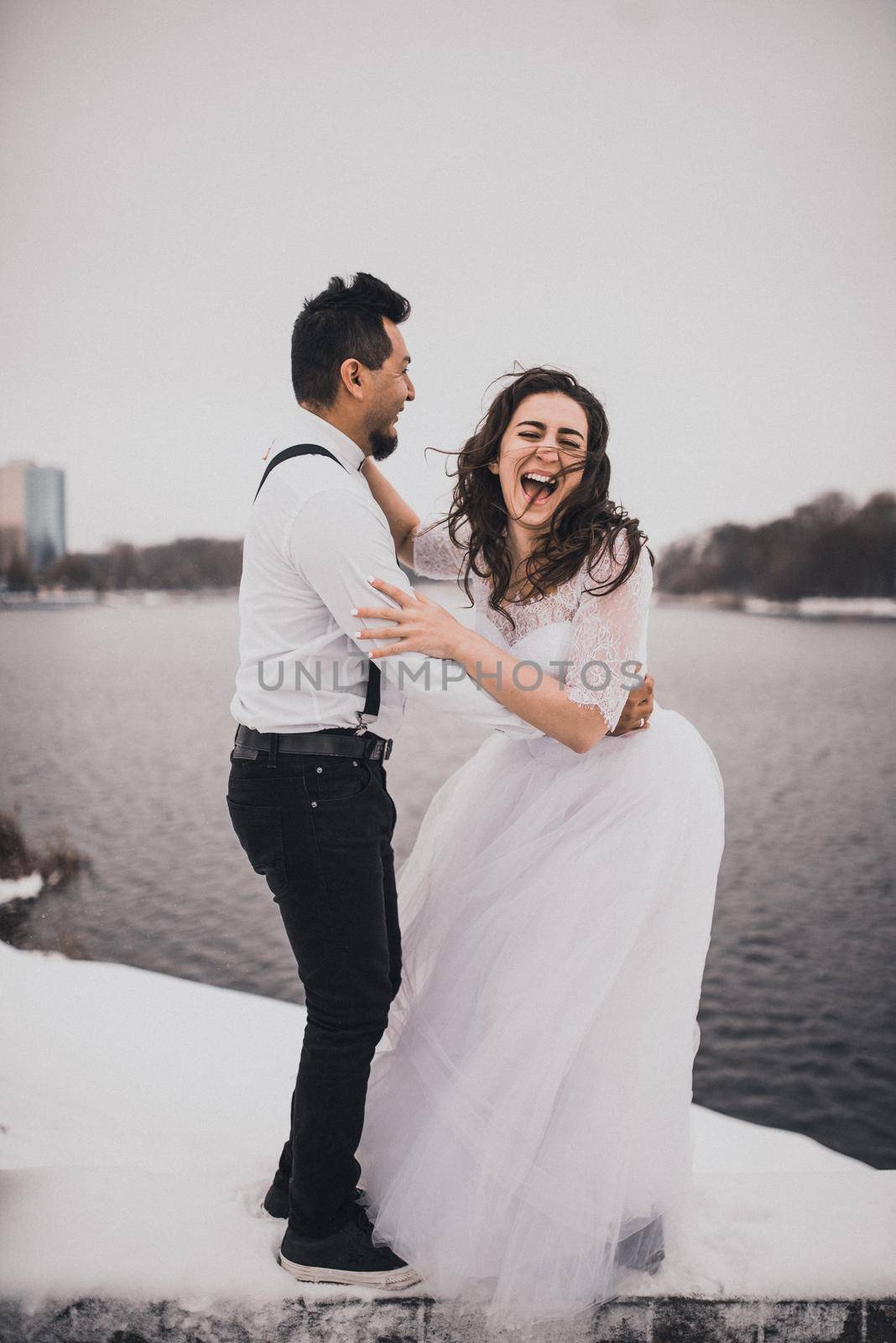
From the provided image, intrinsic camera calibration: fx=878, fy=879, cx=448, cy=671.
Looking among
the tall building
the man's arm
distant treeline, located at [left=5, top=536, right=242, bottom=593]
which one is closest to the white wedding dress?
the man's arm

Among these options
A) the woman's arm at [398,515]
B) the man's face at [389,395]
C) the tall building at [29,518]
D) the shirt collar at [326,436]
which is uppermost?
the tall building at [29,518]

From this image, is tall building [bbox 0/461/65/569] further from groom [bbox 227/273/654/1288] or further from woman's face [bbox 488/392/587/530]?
woman's face [bbox 488/392/587/530]

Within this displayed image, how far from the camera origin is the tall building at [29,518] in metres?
20.5

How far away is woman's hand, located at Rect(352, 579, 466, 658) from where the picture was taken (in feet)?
5.20

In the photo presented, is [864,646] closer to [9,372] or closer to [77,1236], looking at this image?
[9,372]

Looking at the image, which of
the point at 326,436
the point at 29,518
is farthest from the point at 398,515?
the point at 29,518

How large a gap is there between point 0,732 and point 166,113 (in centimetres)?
2286

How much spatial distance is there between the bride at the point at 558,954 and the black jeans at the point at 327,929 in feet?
0.56

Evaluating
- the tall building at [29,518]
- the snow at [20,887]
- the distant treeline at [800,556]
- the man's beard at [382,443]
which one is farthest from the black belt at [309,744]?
the distant treeline at [800,556]

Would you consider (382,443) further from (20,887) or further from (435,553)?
(20,887)

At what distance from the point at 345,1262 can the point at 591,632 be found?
1323 mm

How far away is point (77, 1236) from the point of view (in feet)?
6.05

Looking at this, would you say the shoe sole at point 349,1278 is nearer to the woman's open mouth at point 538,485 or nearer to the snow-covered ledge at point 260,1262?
the snow-covered ledge at point 260,1262

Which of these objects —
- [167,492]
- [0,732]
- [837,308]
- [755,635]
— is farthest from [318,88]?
[755,635]
